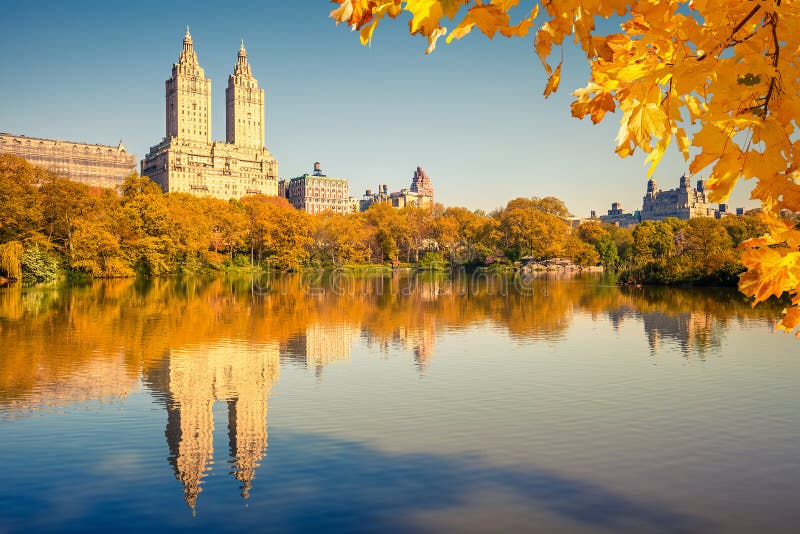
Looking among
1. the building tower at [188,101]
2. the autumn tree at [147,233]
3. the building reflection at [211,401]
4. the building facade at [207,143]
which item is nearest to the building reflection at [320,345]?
the building reflection at [211,401]

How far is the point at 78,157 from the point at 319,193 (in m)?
59.4

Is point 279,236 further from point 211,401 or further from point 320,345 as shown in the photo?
point 211,401

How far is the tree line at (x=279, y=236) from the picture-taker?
4172cm

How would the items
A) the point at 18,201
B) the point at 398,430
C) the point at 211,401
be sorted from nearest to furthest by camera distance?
the point at 398,430 < the point at 211,401 < the point at 18,201

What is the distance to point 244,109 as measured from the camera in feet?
504

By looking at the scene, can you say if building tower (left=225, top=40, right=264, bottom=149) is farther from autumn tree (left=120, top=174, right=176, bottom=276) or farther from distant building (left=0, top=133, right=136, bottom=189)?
autumn tree (left=120, top=174, right=176, bottom=276)

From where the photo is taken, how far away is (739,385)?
1227cm

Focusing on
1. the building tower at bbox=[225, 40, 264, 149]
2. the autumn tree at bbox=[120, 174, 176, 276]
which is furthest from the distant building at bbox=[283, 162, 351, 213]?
the autumn tree at bbox=[120, 174, 176, 276]

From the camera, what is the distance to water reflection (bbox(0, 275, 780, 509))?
10.3 m

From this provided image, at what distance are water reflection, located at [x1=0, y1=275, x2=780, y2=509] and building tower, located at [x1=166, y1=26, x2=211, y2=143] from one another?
118767 millimetres

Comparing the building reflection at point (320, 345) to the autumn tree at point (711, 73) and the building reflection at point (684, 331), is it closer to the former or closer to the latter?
the building reflection at point (684, 331)

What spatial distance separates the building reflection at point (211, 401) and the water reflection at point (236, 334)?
0.09 feet

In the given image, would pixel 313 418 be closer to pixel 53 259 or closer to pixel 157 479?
pixel 157 479

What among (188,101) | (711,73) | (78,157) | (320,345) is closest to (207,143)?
(188,101)
